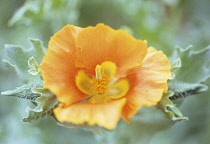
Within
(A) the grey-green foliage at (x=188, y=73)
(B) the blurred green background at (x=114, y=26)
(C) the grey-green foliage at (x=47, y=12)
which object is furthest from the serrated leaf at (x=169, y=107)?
(C) the grey-green foliage at (x=47, y=12)

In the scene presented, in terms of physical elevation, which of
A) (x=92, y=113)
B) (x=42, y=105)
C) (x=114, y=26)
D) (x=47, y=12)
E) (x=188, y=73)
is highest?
(x=114, y=26)

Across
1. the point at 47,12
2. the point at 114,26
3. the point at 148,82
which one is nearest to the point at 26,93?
the point at 148,82

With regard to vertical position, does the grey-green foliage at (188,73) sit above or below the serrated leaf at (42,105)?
above

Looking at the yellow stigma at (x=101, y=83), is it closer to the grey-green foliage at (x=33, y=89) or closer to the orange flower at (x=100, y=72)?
the orange flower at (x=100, y=72)

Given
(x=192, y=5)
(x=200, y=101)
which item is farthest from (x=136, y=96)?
(x=192, y=5)

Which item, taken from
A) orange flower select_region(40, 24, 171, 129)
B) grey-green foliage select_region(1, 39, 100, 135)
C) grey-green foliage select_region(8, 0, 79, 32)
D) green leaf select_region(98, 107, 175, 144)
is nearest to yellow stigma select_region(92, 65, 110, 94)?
orange flower select_region(40, 24, 171, 129)

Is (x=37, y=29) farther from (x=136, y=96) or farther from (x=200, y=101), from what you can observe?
(x=136, y=96)

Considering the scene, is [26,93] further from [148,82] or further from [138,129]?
[138,129]
